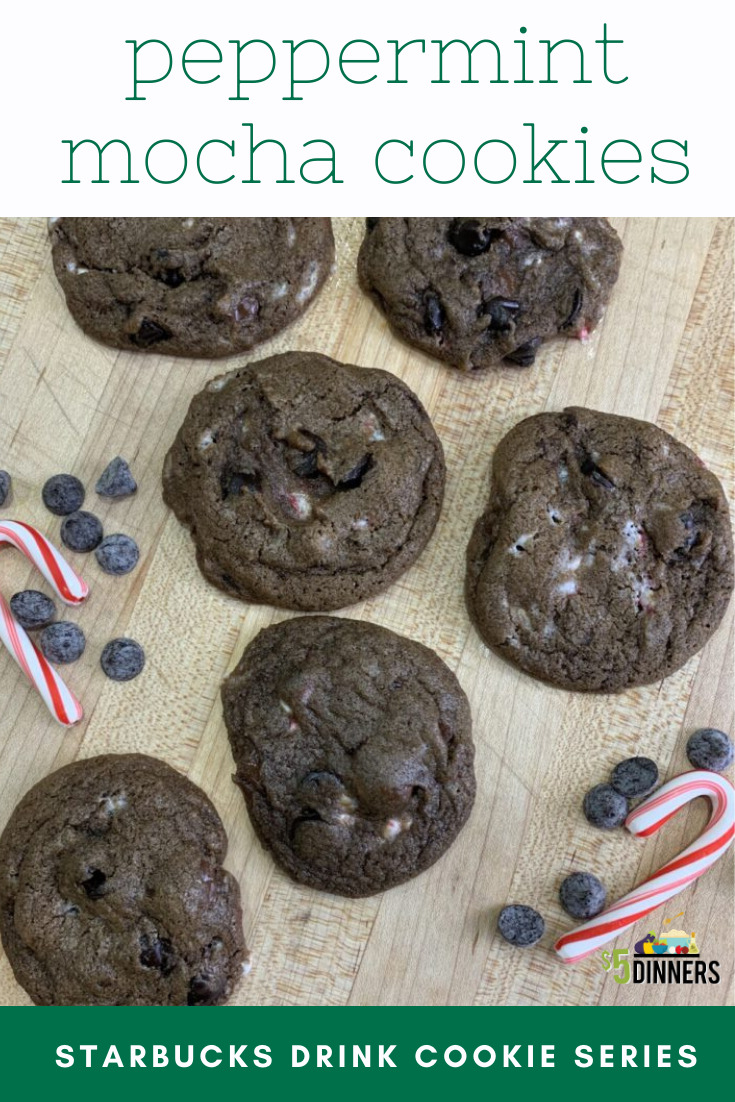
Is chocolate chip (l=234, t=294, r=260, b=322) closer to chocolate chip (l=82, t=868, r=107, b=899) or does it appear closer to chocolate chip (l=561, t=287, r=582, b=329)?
→ chocolate chip (l=561, t=287, r=582, b=329)

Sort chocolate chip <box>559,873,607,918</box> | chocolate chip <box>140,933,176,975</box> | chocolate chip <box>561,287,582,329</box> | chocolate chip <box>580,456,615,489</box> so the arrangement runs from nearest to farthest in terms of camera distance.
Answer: chocolate chip <box>140,933,176,975</box> → chocolate chip <box>559,873,607,918</box> → chocolate chip <box>580,456,615,489</box> → chocolate chip <box>561,287,582,329</box>

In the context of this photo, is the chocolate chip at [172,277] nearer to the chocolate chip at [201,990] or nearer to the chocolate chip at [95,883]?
the chocolate chip at [95,883]

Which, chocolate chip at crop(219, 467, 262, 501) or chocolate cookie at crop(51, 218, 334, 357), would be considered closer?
chocolate chip at crop(219, 467, 262, 501)

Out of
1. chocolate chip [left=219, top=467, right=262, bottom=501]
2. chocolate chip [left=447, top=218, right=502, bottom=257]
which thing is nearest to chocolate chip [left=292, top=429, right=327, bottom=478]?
chocolate chip [left=219, top=467, right=262, bottom=501]

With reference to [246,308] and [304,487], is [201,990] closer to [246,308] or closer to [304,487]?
[304,487]

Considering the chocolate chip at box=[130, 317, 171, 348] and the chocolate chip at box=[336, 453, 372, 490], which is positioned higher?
the chocolate chip at box=[130, 317, 171, 348]

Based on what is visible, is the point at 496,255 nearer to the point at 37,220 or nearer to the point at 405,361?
the point at 405,361

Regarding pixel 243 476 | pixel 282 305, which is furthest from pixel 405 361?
pixel 243 476
